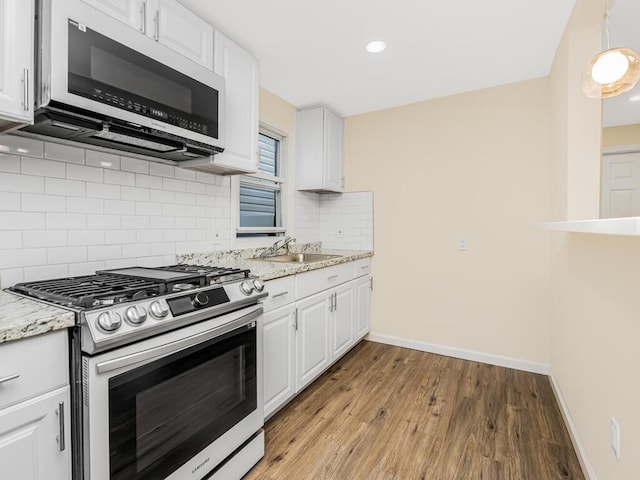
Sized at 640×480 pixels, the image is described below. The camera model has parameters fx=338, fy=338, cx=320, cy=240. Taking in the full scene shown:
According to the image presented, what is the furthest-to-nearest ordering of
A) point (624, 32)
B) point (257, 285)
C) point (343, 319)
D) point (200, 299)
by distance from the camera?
point (343, 319) < point (624, 32) < point (257, 285) < point (200, 299)

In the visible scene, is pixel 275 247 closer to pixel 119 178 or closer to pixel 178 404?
pixel 119 178

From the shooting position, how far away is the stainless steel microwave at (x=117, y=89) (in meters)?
1.25

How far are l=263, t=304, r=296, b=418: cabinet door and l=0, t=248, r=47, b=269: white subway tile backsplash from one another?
1101 mm

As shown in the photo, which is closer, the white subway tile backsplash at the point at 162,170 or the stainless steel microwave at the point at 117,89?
the stainless steel microwave at the point at 117,89

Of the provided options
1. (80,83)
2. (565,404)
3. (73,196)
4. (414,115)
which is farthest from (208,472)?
(414,115)

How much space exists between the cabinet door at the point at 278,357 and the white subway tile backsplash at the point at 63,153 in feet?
4.12

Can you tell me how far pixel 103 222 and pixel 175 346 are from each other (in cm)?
91

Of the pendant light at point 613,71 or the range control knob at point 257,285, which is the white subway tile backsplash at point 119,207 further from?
the pendant light at point 613,71

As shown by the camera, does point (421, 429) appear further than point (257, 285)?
Yes

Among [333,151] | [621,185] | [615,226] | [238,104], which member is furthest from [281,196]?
[621,185]

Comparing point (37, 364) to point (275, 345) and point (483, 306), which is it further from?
point (483, 306)

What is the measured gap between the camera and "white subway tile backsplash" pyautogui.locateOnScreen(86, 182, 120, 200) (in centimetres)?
173

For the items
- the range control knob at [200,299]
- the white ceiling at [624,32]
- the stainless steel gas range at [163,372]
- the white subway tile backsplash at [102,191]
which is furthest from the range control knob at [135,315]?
the white ceiling at [624,32]

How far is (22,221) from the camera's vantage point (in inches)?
58.6
